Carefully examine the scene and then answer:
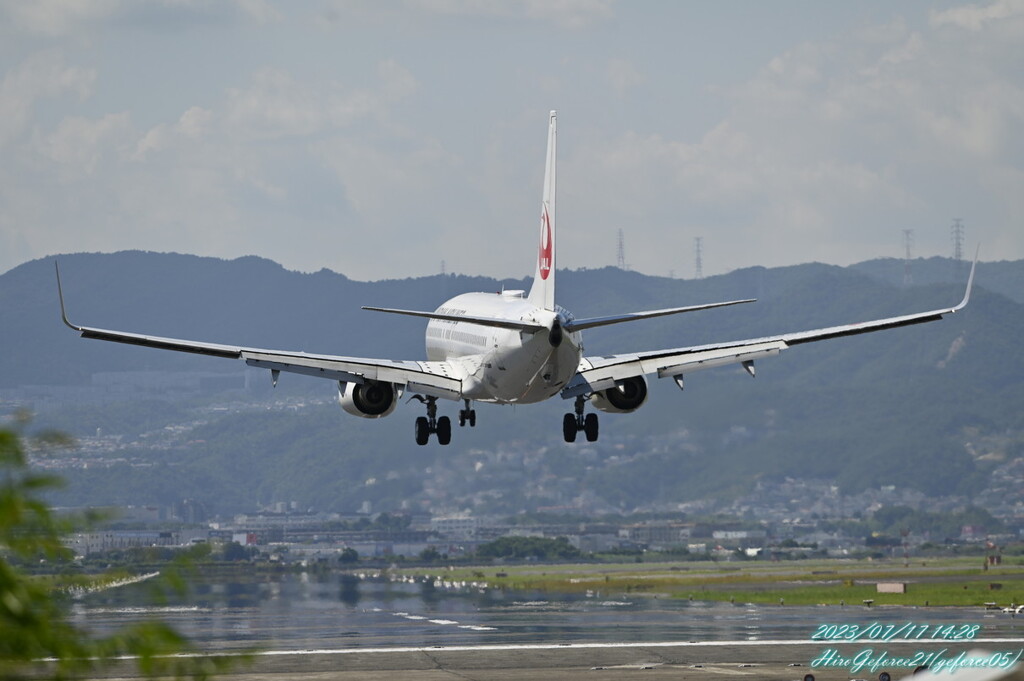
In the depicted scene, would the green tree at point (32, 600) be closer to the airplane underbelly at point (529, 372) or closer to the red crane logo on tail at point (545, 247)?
the airplane underbelly at point (529, 372)

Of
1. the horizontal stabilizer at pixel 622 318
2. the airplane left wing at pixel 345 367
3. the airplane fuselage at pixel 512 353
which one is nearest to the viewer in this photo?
the horizontal stabilizer at pixel 622 318

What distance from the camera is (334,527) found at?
190 metres

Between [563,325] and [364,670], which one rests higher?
[563,325]

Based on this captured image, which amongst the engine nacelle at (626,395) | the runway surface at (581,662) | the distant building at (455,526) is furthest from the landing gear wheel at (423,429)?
the distant building at (455,526)

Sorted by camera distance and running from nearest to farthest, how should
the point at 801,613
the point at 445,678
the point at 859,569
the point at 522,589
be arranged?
the point at 445,678, the point at 801,613, the point at 522,589, the point at 859,569

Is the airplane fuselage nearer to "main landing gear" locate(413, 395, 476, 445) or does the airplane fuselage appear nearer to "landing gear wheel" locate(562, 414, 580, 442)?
"main landing gear" locate(413, 395, 476, 445)

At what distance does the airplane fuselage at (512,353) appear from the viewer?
166 ft

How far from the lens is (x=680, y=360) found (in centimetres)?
5903

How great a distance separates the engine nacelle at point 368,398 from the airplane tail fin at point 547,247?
20.1 ft

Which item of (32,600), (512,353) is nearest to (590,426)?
(512,353)

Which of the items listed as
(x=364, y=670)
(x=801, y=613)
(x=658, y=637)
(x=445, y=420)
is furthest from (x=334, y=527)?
(x=445, y=420)

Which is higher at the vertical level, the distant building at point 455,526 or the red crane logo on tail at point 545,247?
the red crane logo on tail at point 545,247

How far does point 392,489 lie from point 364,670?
116 metres

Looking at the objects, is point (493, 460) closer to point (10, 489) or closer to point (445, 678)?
point (445, 678)
